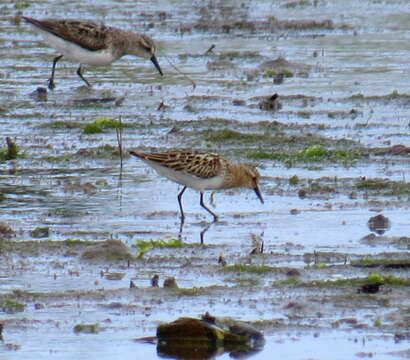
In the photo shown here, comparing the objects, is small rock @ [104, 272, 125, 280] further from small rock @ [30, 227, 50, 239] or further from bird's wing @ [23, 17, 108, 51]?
bird's wing @ [23, 17, 108, 51]

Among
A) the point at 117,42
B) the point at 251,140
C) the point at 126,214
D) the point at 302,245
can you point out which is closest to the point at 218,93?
the point at 117,42

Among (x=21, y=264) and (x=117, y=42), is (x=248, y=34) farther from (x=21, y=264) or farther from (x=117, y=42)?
(x=21, y=264)

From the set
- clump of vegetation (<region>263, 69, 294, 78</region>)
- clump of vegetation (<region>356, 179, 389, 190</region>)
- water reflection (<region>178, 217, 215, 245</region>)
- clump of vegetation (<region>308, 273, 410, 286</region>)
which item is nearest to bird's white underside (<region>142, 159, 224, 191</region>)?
water reflection (<region>178, 217, 215, 245</region>)

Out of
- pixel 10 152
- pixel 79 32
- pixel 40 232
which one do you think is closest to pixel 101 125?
pixel 10 152

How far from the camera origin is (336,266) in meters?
9.73

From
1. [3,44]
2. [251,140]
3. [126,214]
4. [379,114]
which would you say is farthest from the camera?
[3,44]

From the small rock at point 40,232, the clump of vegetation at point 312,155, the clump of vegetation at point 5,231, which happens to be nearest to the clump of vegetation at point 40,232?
the small rock at point 40,232

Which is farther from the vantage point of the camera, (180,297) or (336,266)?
(336,266)

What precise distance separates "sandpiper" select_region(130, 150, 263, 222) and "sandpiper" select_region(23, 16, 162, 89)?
6537mm

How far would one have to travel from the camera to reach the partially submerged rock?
807cm

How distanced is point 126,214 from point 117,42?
285 inches

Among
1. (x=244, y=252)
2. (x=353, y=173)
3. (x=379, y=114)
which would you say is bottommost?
(x=244, y=252)

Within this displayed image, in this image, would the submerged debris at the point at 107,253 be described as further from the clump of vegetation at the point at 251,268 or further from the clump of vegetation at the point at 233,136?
the clump of vegetation at the point at 233,136

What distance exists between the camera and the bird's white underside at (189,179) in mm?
11977
